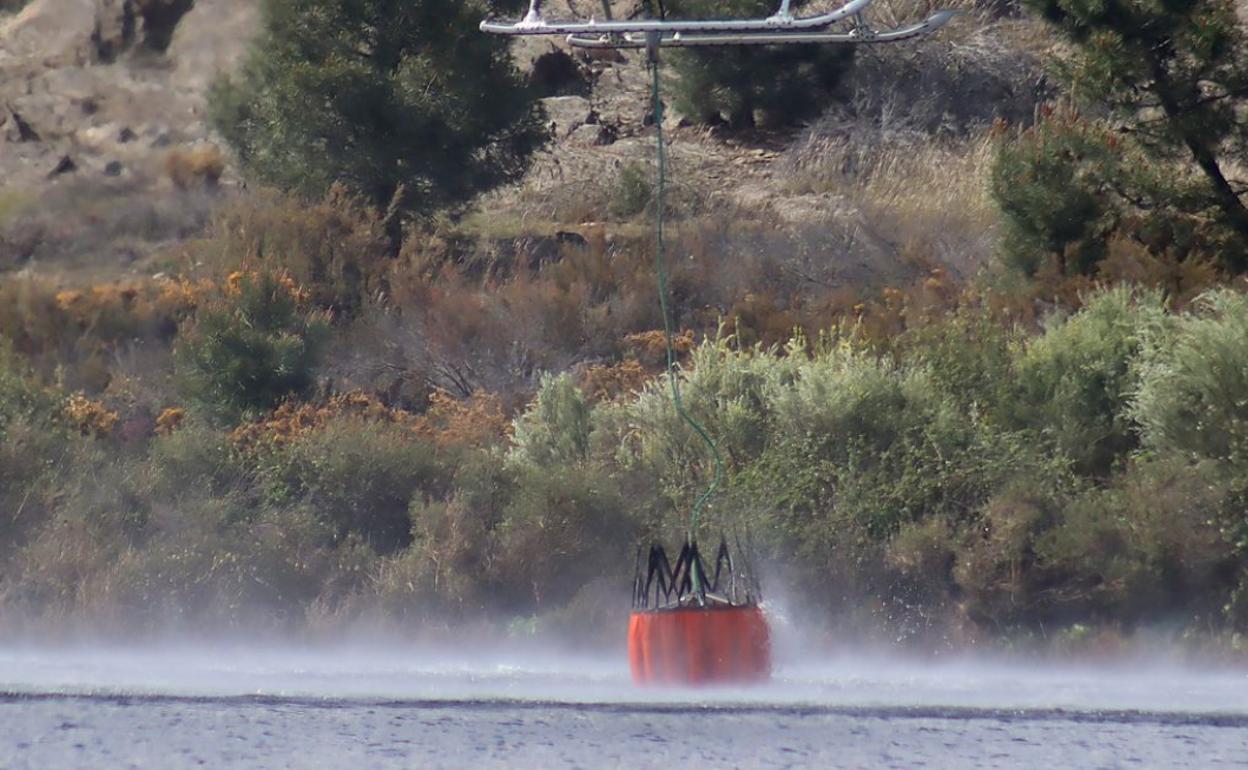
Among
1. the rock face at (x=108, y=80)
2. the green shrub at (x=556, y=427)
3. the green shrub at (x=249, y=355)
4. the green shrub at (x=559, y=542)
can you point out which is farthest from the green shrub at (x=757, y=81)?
the green shrub at (x=559, y=542)

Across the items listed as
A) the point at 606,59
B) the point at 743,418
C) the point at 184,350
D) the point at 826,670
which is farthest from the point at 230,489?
the point at 606,59

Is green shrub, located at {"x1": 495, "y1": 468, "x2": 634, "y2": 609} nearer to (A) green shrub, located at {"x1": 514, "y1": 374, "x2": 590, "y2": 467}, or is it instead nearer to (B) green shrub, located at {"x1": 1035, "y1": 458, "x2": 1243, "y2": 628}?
(A) green shrub, located at {"x1": 514, "y1": 374, "x2": 590, "y2": 467}

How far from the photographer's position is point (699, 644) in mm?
12242

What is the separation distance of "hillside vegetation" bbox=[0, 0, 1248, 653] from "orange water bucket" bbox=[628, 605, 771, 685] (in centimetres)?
367

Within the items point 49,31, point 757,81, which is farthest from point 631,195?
point 49,31

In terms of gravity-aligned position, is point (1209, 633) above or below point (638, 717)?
above

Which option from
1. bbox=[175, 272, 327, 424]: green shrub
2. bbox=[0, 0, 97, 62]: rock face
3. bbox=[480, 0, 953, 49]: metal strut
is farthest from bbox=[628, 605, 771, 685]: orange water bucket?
bbox=[0, 0, 97, 62]: rock face

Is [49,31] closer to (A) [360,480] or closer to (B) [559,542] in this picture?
(A) [360,480]

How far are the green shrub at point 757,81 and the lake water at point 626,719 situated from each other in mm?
20023

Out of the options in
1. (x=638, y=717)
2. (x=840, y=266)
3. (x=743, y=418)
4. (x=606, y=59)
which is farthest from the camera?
(x=606, y=59)

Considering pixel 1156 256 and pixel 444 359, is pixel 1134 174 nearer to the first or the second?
pixel 1156 256

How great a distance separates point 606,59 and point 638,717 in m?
27.2

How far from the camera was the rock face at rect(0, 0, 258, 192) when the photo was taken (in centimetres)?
3766

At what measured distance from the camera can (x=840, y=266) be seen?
2620 centimetres
